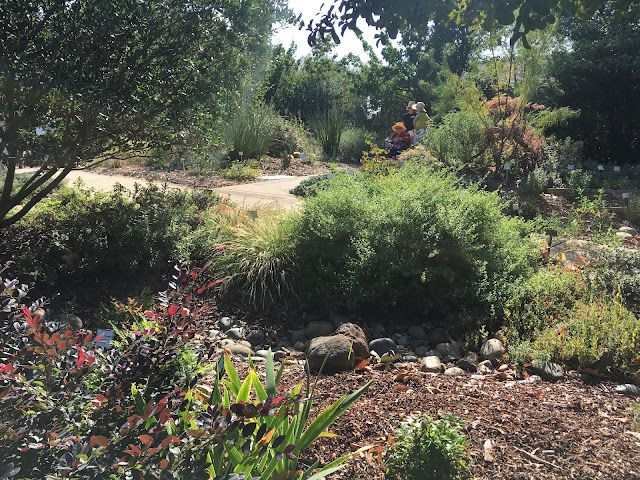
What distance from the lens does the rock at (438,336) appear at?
4.09m

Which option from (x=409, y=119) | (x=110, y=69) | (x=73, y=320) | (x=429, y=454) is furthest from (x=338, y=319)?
(x=409, y=119)

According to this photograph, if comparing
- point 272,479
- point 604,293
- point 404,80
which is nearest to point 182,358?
point 272,479

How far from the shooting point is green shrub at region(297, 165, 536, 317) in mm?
4211

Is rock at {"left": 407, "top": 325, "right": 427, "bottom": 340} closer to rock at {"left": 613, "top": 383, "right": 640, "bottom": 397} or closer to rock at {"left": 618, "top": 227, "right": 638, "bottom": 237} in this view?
rock at {"left": 613, "top": 383, "right": 640, "bottom": 397}

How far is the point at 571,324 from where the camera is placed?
3.66 meters

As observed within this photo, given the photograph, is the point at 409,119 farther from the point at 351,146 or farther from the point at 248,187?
the point at 248,187

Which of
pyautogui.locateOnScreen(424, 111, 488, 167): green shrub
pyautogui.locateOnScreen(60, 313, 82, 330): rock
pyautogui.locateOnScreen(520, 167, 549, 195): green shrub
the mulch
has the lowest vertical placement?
the mulch

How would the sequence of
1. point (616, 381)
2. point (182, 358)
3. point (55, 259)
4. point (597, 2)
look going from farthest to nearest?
point (55, 259) < point (616, 381) < point (597, 2) < point (182, 358)

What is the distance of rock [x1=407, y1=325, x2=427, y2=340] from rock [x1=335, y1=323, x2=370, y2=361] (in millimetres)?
594

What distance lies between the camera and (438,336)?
162 inches

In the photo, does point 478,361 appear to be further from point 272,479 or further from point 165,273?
point 165,273

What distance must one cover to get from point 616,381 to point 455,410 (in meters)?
1.20

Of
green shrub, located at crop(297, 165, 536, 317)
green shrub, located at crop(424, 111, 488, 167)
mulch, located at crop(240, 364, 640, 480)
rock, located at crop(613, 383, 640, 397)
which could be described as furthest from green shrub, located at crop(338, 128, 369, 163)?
rock, located at crop(613, 383, 640, 397)

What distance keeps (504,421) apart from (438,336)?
4.76 feet
